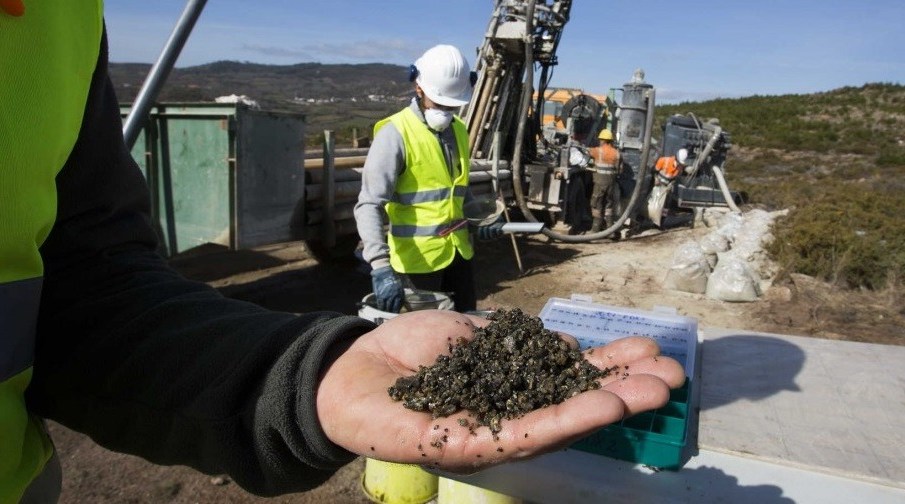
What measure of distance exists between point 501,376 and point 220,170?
4179mm

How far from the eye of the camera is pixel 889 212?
10188 mm

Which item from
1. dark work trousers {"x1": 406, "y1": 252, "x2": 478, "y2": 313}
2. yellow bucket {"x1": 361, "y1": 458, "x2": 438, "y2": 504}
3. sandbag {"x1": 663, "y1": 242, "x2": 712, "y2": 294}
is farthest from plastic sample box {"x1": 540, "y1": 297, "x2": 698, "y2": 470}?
sandbag {"x1": 663, "y1": 242, "x2": 712, "y2": 294}

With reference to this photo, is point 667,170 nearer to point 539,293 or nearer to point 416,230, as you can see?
point 539,293

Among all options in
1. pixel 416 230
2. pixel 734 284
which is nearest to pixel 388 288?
pixel 416 230

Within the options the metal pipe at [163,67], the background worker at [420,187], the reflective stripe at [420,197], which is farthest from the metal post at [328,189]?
the reflective stripe at [420,197]

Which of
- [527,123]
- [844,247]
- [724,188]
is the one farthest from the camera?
[724,188]

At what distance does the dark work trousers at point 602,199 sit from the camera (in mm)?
11273

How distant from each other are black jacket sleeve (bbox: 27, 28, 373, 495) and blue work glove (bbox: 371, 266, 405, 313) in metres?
2.43

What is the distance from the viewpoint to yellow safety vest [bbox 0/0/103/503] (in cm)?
82

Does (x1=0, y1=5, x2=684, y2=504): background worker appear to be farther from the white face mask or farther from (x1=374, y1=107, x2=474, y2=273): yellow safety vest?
the white face mask

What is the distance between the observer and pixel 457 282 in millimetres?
4207

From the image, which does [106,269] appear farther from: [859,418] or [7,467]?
[859,418]

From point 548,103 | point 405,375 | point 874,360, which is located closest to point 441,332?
point 405,375

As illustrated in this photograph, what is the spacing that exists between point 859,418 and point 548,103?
51.7 feet
